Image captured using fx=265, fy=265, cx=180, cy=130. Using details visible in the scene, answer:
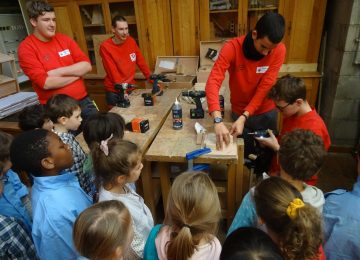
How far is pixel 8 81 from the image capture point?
274cm

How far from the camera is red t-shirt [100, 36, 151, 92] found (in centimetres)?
285

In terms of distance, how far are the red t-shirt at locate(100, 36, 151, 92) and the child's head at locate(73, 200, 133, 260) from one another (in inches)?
85.3

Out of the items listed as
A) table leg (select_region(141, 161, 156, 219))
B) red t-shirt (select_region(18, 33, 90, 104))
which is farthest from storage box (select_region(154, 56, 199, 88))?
table leg (select_region(141, 161, 156, 219))

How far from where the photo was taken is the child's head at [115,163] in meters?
1.25

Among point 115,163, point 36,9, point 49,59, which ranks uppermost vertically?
point 36,9

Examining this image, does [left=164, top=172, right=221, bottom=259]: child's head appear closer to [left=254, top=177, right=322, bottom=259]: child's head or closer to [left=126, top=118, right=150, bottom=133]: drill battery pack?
[left=254, top=177, right=322, bottom=259]: child's head

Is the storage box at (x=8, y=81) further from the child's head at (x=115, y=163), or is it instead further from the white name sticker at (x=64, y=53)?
the child's head at (x=115, y=163)

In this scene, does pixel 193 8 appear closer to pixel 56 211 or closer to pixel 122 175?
pixel 122 175

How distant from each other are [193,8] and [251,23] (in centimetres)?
80

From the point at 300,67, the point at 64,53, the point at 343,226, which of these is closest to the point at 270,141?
the point at 343,226

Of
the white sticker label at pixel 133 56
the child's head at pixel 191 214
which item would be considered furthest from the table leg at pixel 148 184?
the white sticker label at pixel 133 56

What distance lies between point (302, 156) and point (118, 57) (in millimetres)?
2302

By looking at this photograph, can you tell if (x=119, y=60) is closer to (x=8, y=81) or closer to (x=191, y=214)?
(x=8, y=81)

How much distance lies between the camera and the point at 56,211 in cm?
111
